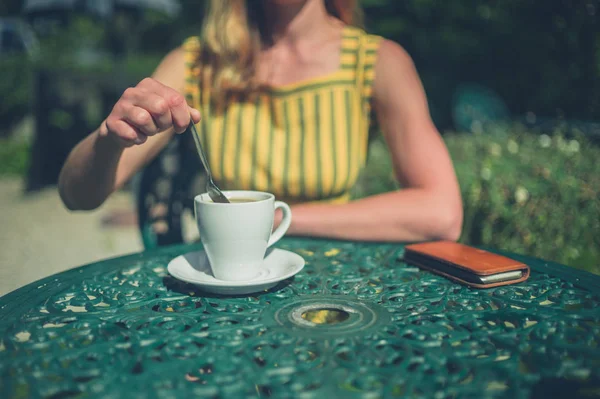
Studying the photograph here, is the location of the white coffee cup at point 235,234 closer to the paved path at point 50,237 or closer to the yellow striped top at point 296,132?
the yellow striped top at point 296,132

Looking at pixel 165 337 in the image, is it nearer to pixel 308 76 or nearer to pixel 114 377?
pixel 114 377

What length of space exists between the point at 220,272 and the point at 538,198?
233 centimetres

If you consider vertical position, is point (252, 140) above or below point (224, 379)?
above

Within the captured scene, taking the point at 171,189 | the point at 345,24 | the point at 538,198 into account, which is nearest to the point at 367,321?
the point at 171,189

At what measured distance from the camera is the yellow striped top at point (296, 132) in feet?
6.21

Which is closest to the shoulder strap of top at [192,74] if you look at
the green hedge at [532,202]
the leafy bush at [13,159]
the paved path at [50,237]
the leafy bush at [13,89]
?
the green hedge at [532,202]

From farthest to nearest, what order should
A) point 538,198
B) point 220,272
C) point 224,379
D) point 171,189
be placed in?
point 538,198 → point 171,189 → point 220,272 → point 224,379

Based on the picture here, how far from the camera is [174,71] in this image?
1945 millimetres

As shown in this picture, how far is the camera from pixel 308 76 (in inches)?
76.6

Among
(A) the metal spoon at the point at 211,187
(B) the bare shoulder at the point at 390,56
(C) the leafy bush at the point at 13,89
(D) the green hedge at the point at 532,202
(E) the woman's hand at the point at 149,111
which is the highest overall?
(C) the leafy bush at the point at 13,89

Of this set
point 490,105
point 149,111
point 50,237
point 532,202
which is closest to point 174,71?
point 149,111

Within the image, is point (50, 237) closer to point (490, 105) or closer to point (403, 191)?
point (403, 191)

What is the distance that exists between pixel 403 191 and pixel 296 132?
18.3 inches

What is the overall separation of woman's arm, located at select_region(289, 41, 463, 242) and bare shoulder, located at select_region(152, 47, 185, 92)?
2.21 ft
